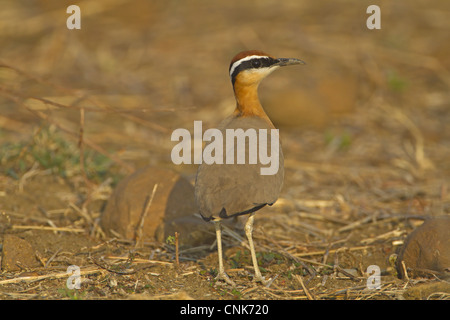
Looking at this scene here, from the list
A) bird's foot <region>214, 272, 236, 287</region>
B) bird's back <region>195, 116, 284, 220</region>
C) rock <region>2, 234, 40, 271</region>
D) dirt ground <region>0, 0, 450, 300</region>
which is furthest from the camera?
dirt ground <region>0, 0, 450, 300</region>

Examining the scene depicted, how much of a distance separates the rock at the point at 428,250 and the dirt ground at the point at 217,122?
0.53 feet

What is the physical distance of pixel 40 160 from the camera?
22.1 ft

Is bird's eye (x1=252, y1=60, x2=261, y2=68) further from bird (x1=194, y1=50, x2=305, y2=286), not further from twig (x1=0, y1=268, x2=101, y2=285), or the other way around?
twig (x1=0, y1=268, x2=101, y2=285)

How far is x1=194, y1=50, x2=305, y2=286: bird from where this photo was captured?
4.50 m

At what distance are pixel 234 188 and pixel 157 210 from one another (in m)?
1.27

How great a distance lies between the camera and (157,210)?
5598 millimetres

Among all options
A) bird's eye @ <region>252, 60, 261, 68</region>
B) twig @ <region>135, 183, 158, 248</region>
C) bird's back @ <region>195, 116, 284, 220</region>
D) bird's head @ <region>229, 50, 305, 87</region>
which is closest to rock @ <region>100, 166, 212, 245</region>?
twig @ <region>135, 183, 158, 248</region>

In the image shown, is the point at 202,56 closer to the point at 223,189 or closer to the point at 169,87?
the point at 169,87

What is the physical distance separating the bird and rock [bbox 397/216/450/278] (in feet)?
3.92

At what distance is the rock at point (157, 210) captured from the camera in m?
5.44

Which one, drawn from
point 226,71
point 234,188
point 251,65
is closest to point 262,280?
point 234,188

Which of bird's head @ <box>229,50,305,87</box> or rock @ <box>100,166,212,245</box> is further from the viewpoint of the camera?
rock @ <box>100,166,212,245</box>

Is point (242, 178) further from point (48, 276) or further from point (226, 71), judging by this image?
point (226, 71)

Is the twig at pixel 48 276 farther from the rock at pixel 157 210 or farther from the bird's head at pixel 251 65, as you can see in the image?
the bird's head at pixel 251 65
